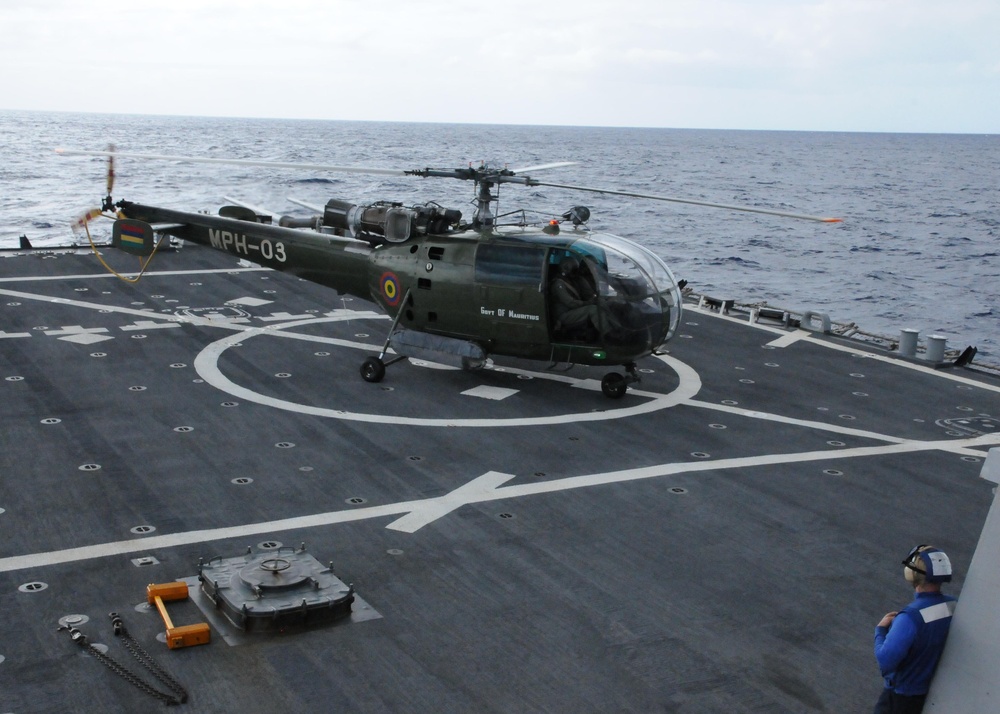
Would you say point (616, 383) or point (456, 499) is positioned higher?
point (616, 383)

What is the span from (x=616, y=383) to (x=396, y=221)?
459 cm

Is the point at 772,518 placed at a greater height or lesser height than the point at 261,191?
lesser

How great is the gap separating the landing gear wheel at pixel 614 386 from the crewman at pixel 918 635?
30.8 ft

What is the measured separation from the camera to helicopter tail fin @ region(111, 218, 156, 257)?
1770 cm

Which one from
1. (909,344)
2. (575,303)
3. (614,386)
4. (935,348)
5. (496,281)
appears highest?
(496,281)

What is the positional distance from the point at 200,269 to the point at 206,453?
13.3 metres

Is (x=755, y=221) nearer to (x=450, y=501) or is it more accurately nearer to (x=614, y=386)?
(x=614, y=386)

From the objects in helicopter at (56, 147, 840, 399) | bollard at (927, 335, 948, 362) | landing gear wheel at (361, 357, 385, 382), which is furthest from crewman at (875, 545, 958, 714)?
bollard at (927, 335, 948, 362)

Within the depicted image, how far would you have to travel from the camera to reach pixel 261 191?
2289cm

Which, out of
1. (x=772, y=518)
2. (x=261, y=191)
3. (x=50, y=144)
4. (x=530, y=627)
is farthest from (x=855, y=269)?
(x=50, y=144)

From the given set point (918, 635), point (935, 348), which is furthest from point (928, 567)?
point (935, 348)

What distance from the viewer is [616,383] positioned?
15336 millimetres

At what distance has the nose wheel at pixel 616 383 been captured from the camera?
50.2 ft

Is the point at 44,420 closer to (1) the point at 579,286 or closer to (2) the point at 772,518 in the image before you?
(1) the point at 579,286
